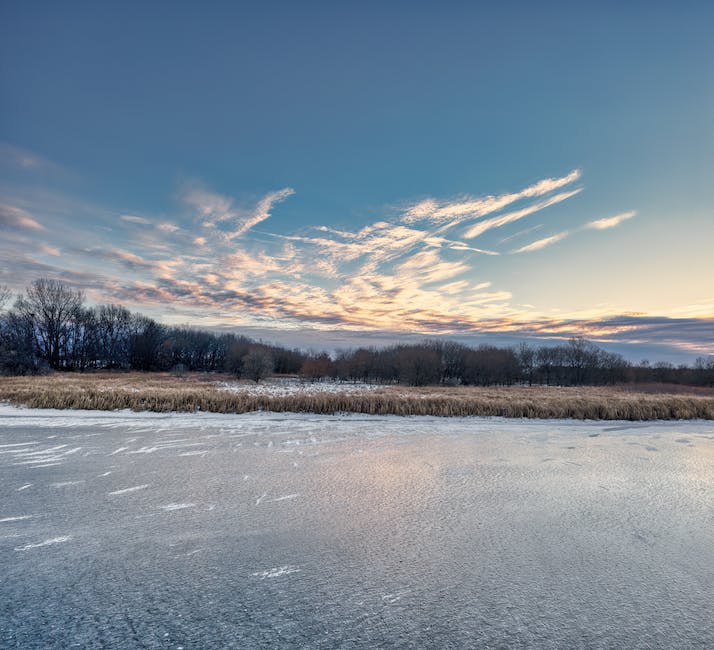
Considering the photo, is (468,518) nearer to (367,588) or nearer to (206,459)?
(367,588)

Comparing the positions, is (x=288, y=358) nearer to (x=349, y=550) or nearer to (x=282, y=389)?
(x=282, y=389)

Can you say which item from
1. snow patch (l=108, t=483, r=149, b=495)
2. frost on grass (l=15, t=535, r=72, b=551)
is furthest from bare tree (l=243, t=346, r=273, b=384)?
frost on grass (l=15, t=535, r=72, b=551)

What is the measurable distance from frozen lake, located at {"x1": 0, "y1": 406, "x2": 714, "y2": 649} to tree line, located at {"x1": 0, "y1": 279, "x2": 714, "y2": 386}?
3647 cm

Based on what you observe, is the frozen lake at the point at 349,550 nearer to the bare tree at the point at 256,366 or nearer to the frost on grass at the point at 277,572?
the frost on grass at the point at 277,572

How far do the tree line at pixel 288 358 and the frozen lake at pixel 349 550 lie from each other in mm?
36469

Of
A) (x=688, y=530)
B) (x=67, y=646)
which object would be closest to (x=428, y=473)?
(x=688, y=530)

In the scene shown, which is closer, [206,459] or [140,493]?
[140,493]

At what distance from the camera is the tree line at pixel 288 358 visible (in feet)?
162

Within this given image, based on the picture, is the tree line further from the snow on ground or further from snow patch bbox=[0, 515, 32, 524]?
snow patch bbox=[0, 515, 32, 524]

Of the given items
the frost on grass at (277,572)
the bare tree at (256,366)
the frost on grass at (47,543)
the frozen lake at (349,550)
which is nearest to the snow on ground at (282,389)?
the bare tree at (256,366)

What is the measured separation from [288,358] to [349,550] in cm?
7624

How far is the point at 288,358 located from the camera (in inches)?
3071

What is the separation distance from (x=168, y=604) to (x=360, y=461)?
4203 millimetres

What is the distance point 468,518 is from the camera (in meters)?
3.85
